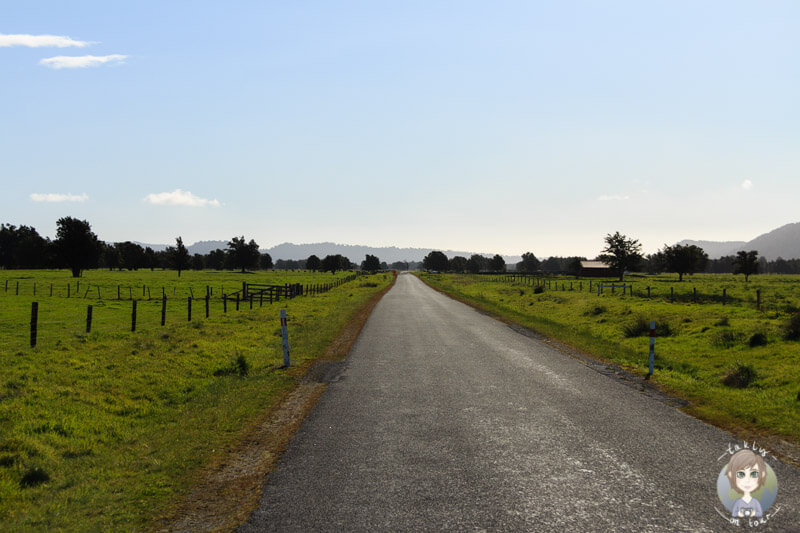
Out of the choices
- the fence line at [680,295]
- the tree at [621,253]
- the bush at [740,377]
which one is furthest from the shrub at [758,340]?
the tree at [621,253]

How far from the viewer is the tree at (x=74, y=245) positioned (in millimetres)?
91750

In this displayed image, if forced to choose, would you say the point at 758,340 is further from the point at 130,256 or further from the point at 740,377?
the point at 130,256

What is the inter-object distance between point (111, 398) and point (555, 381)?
964 centimetres

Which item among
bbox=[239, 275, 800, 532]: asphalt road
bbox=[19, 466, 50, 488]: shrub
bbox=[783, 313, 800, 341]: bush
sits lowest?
bbox=[19, 466, 50, 488]: shrub

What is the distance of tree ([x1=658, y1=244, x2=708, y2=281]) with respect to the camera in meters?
96.6

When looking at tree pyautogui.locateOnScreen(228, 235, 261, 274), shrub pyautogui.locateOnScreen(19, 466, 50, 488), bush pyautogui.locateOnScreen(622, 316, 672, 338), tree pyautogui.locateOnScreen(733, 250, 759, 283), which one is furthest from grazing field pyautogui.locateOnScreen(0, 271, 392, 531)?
tree pyautogui.locateOnScreen(228, 235, 261, 274)

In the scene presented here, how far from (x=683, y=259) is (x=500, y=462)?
106 metres

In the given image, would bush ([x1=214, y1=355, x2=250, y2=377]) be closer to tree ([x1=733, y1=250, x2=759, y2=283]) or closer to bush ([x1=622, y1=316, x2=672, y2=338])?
bush ([x1=622, y1=316, x2=672, y2=338])

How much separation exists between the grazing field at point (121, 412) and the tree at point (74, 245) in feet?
277

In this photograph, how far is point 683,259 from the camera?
318 ft

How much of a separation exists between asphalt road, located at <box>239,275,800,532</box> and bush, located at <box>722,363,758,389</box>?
3.72 metres

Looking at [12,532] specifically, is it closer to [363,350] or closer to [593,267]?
[363,350]

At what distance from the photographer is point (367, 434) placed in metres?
7.35

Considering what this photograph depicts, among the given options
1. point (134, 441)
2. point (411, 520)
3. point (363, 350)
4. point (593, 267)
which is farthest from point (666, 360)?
point (593, 267)
